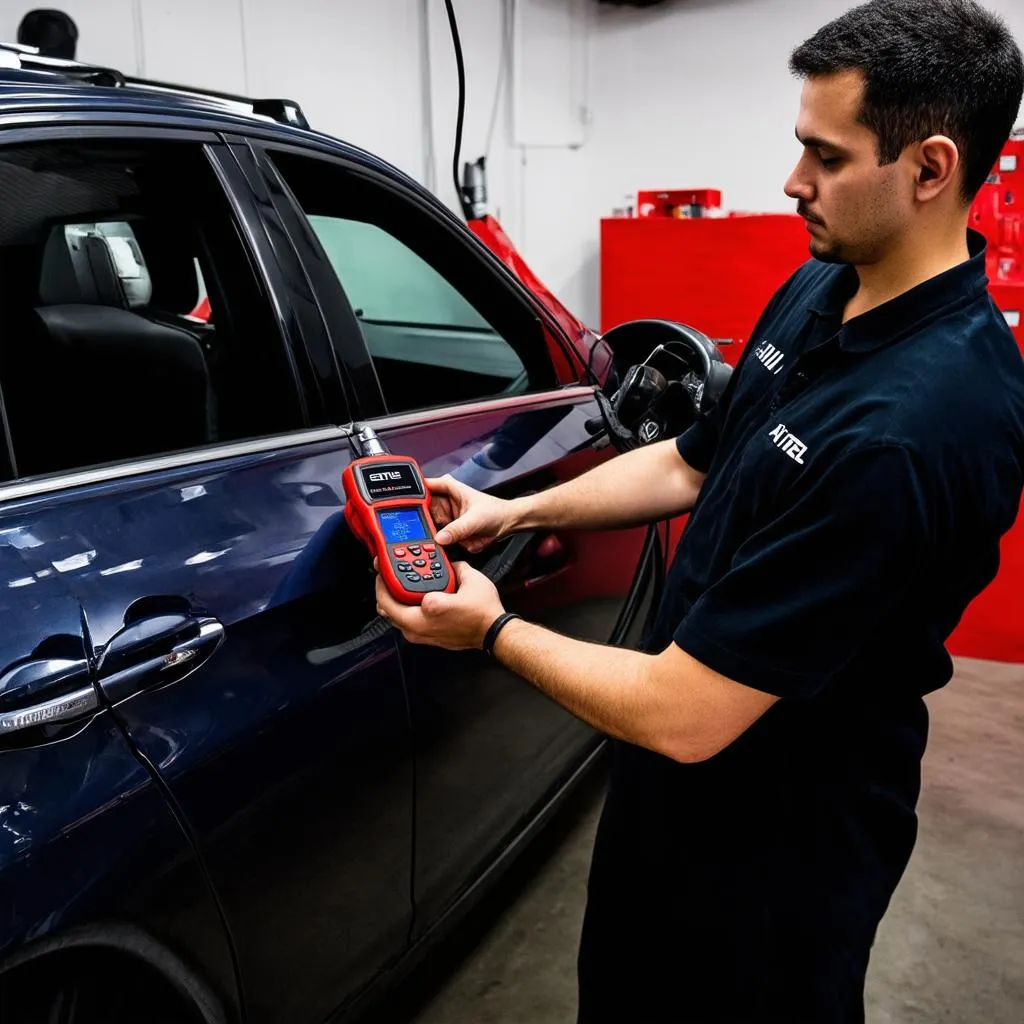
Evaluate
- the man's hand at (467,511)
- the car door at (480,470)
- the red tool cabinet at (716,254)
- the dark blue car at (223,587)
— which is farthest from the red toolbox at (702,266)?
the man's hand at (467,511)

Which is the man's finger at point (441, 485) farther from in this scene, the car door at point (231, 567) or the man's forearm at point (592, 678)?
the man's forearm at point (592, 678)

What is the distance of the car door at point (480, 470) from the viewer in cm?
135

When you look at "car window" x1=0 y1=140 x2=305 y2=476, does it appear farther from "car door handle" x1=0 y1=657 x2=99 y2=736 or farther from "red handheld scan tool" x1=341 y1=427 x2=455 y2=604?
"car door handle" x1=0 y1=657 x2=99 y2=736

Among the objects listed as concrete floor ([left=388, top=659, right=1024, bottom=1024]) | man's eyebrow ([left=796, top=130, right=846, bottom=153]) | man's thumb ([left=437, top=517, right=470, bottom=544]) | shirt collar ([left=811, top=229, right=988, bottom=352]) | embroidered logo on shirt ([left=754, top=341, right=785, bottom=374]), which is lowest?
concrete floor ([left=388, top=659, right=1024, bottom=1024])

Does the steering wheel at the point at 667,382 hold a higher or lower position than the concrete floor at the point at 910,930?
higher

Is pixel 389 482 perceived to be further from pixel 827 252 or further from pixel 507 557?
pixel 827 252

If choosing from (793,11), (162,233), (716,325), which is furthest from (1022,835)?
(793,11)

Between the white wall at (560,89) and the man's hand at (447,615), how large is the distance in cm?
253

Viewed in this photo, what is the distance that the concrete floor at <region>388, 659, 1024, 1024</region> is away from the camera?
1745 mm

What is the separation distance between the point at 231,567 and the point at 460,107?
3.36 meters

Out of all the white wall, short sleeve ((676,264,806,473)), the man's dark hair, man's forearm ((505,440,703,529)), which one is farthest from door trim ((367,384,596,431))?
the white wall

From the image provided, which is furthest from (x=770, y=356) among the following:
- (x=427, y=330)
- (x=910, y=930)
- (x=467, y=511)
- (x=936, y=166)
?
(x=910, y=930)

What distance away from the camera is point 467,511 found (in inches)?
50.4

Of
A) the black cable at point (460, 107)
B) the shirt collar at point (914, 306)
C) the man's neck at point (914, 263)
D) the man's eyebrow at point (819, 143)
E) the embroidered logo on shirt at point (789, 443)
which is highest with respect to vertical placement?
the black cable at point (460, 107)
